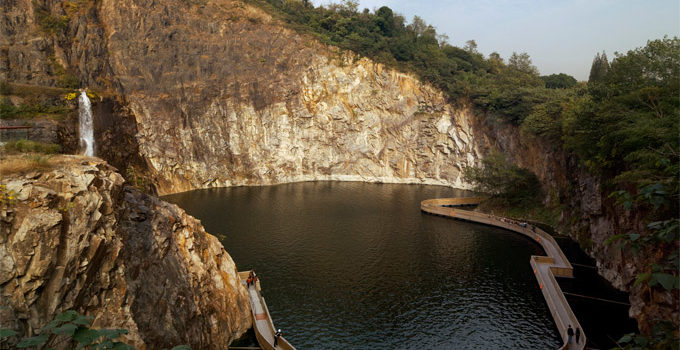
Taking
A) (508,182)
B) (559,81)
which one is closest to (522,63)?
(559,81)

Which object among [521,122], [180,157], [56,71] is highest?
[56,71]

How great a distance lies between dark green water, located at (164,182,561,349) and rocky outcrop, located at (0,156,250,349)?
22.4 ft

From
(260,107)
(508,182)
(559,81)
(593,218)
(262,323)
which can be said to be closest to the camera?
(262,323)

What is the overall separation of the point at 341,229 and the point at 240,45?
43.5 meters

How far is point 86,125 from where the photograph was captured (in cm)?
5053

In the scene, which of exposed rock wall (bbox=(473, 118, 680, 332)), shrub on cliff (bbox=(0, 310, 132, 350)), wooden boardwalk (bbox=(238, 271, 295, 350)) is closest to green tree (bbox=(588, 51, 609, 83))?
exposed rock wall (bbox=(473, 118, 680, 332))

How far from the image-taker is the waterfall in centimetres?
4969

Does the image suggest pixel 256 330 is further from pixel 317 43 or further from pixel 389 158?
pixel 317 43

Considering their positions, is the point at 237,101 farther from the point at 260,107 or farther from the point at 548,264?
the point at 548,264

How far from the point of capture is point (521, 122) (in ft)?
186

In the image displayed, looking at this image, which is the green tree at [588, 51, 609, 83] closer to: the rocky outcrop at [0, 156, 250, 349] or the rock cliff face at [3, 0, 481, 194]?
the rock cliff face at [3, 0, 481, 194]

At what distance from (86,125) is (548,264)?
53.4m

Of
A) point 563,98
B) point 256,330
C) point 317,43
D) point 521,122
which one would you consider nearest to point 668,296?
point 256,330

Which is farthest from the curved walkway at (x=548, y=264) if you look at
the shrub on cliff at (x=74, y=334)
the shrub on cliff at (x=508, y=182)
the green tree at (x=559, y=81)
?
the green tree at (x=559, y=81)
